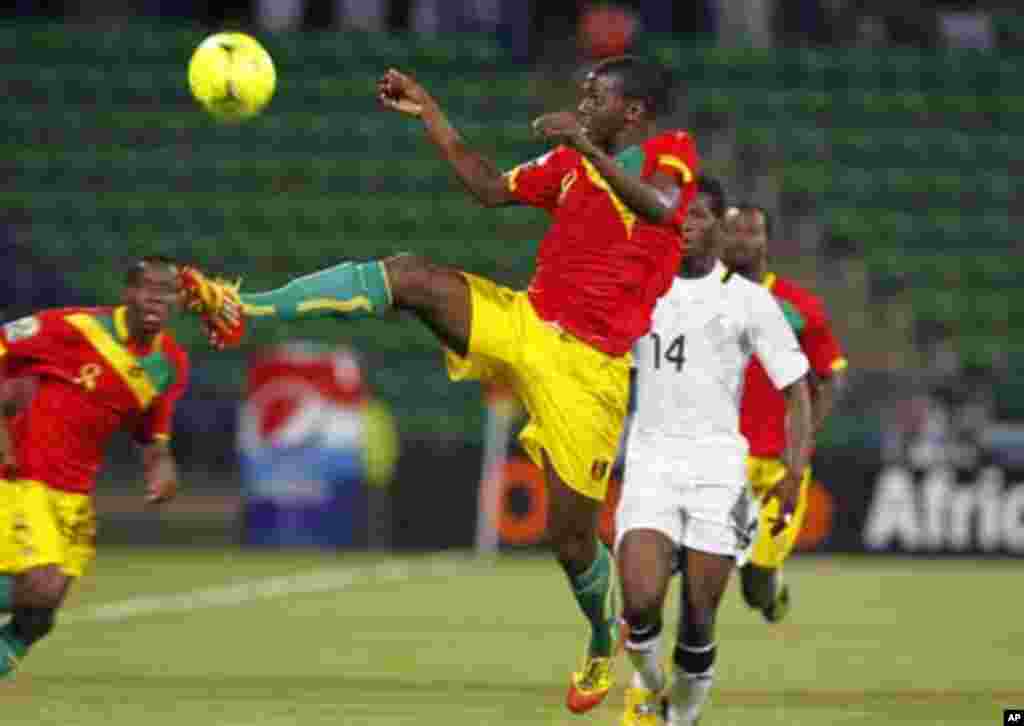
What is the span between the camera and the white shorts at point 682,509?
10344 millimetres

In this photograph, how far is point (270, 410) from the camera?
23844 millimetres

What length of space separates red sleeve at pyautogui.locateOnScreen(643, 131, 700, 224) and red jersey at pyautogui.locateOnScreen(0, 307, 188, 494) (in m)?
2.94

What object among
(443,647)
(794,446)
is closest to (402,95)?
(794,446)

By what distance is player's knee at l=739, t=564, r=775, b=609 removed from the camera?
1374 centimetres

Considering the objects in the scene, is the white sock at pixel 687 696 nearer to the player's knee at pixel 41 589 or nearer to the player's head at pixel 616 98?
the player's head at pixel 616 98

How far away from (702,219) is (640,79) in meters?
0.77

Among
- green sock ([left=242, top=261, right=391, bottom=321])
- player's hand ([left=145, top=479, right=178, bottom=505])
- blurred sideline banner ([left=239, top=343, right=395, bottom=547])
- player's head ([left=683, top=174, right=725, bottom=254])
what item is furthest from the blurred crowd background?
green sock ([left=242, top=261, right=391, bottom=321])

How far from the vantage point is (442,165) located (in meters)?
28.7

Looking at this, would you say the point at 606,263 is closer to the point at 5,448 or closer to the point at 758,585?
the point at 5,448

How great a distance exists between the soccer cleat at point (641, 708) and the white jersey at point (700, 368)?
0.92 metres

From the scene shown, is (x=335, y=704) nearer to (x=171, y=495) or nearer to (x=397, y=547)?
(x=171, y=495)

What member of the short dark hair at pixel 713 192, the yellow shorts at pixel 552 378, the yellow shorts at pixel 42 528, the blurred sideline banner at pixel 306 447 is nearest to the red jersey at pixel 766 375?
the short dark hair at pixel 713 192

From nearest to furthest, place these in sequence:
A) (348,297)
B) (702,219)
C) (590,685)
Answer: (348,297)
(702,219)
(590,685)

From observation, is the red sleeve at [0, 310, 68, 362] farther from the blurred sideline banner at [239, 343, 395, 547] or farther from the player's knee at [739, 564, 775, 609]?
the blurred sideline banner at [239, 343, 395, 547]
